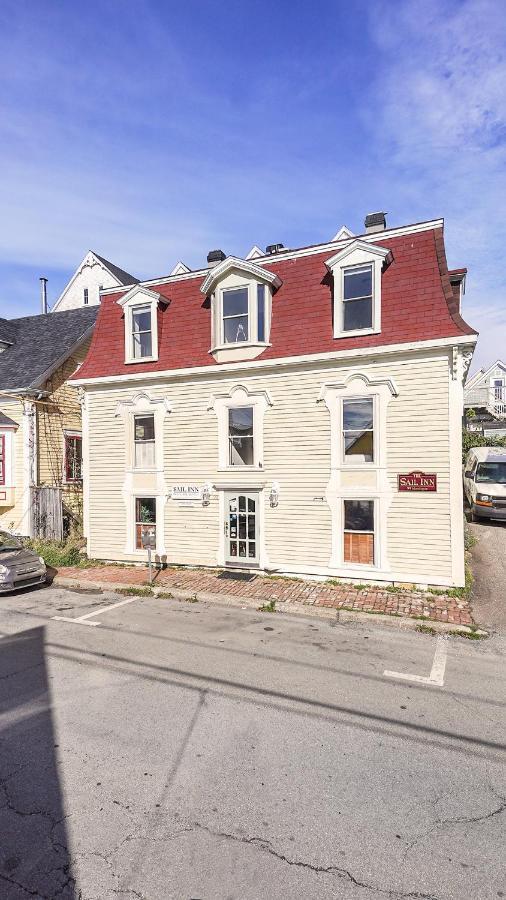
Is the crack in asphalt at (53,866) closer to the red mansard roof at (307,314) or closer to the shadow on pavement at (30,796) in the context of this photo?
the shadow on pavement at (30,796)

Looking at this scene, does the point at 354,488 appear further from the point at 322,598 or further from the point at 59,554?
the point at 59,554

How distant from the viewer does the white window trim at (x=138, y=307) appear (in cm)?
1372

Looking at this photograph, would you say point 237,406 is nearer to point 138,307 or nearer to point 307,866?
point 138,307

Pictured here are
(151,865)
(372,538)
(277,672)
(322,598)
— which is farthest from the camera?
(372,538)

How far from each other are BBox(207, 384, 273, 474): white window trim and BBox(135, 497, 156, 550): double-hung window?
9.08ft

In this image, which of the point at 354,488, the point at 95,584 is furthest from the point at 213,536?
the point at 354,488

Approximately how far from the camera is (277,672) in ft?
23.4

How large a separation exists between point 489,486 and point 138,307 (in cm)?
1421

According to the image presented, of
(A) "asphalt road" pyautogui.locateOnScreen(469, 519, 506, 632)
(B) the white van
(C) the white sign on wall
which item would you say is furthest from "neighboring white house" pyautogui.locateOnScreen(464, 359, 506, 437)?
(C) the white sign on wall

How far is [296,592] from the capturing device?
1105cm

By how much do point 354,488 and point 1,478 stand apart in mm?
14166

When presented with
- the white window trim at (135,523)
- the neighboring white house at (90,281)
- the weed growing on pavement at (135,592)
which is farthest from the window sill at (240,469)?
the neighboring white house at (90,281)

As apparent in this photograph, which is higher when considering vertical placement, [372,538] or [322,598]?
[372,538]

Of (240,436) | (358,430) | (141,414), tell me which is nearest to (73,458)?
(141,414)
